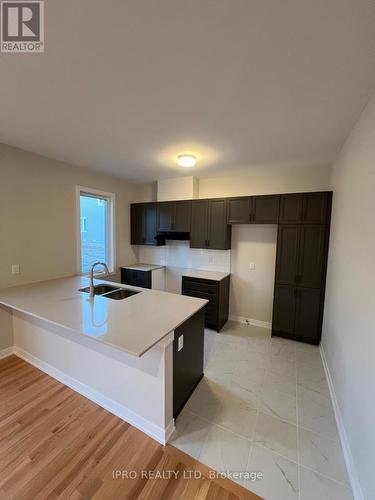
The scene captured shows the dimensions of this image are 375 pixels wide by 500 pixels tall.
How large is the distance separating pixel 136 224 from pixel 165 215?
2.49 ft

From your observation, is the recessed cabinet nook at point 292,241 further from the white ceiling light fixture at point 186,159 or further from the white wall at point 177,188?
the white ceiling light fixture at point 186,159

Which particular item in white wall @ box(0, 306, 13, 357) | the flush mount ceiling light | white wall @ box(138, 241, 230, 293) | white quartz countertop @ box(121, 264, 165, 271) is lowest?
white wall @ box(0, 306, 13, 357)

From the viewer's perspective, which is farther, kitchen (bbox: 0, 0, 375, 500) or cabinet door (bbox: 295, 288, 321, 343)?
cabinet door (bbox: 295, 288, 321, 343)

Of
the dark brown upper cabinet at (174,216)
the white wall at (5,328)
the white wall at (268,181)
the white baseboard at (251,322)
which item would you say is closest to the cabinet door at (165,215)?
the dark brown upper cabinet at (174,216)

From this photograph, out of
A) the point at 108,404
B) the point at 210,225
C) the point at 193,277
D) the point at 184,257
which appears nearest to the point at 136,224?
the point at 184,257

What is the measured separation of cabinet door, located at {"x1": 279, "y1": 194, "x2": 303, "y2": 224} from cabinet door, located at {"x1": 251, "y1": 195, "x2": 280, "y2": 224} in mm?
76

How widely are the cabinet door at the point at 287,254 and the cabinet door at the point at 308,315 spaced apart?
0.24 meters

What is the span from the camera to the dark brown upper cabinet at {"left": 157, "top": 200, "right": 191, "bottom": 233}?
3.84m

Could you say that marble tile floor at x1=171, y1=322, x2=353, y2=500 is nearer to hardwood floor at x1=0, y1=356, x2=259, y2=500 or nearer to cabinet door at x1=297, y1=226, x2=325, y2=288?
hardwood floor at x1=0, y1=356, x2=259, y2=500

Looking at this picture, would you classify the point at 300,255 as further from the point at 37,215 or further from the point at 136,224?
the point at 37,215

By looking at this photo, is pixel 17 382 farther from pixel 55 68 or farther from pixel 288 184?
pixel 288 184

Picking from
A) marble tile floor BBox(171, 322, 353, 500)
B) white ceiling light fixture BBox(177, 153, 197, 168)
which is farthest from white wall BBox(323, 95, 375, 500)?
white ceiling light fixture BBox(177, 153, 197, 168)

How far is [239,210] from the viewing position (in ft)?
11.1

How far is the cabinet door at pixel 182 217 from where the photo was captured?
3.83 m
